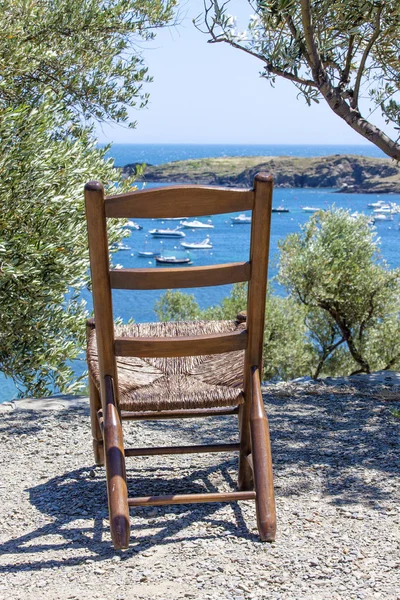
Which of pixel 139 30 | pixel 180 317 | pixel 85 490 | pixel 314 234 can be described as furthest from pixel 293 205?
pixel 85 490

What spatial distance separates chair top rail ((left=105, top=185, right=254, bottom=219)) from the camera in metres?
2.61

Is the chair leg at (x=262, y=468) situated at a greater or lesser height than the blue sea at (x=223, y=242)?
greater

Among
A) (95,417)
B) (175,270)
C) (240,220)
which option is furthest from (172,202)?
(240,220)

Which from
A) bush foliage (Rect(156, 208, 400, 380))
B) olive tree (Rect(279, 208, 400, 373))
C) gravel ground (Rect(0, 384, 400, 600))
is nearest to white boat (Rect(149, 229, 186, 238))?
bush foliage (Rect(156, 208, 400, 380))

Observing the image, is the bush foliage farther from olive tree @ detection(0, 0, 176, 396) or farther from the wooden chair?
the wooden chair

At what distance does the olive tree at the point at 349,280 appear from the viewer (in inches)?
450

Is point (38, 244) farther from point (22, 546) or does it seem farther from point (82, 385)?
point (22, 546)

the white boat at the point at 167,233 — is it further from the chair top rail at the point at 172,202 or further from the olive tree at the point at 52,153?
the chair top rail at the point at 172,202

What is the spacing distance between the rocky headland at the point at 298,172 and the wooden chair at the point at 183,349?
4398cm

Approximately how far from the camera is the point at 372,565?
258 cm

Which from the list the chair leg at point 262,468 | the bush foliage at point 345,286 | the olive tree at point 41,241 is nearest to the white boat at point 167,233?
the bush foliage at point 345,286

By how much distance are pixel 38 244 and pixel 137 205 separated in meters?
2.80

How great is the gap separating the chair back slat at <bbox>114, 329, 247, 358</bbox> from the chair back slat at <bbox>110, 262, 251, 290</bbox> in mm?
239

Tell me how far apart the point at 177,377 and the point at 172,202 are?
42.7 inches
